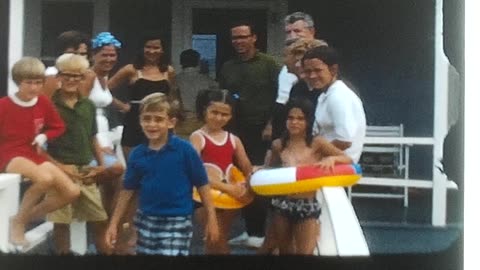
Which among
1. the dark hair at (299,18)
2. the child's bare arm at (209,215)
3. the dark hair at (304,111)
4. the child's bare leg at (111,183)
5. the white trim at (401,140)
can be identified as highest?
the dark hair at (299,18)

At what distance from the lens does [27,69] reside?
171 centimetres

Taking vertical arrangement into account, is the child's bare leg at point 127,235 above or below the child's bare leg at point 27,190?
below

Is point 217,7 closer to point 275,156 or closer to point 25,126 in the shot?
point 275,156

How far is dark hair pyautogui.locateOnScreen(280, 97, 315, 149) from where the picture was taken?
1.72m

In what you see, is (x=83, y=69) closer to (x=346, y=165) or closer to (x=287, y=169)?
(x=287, y=169)

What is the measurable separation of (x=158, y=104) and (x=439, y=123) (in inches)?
27.1

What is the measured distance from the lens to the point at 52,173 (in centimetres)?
171

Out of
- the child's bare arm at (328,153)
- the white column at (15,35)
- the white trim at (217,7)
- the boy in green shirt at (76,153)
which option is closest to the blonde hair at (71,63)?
the boy in green shirt at (76,153)

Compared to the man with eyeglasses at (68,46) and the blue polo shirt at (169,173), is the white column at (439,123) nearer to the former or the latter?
the blue polo shirt at (169,173)

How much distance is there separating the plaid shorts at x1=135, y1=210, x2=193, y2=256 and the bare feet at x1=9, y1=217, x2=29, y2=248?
28 cm

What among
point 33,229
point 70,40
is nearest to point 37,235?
point 33,229

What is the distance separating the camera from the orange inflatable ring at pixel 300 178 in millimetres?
1693

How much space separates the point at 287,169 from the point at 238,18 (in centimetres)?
39

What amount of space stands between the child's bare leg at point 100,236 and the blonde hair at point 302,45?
62cm
